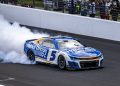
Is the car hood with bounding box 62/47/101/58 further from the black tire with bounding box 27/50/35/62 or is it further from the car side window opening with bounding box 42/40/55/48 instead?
the black tire with bounding box 27/50/35/62

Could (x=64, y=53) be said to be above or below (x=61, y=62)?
above

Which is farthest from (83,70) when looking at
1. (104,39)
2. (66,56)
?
(104,39)

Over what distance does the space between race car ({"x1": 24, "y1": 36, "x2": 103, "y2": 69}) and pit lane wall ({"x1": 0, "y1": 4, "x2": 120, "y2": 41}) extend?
25.6 feet

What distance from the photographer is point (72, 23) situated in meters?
29.5

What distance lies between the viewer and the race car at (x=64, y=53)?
17.9 m

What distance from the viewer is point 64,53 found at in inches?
715

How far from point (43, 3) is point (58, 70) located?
15779mm

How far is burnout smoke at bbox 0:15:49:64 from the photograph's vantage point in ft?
69.1

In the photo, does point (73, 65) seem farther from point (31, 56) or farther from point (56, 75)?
point (31, 56)

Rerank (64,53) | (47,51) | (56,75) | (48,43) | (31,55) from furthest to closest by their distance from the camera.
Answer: (31,55), (48,43), (47,51), (64,53), (56,75)

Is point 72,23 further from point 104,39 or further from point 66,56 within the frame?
point 66,56

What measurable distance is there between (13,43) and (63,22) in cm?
745

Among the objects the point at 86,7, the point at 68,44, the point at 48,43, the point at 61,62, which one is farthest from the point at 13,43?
the point at 86,7

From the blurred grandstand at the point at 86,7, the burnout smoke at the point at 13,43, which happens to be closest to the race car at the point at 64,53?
the burnout smoke at the point at 13,43
